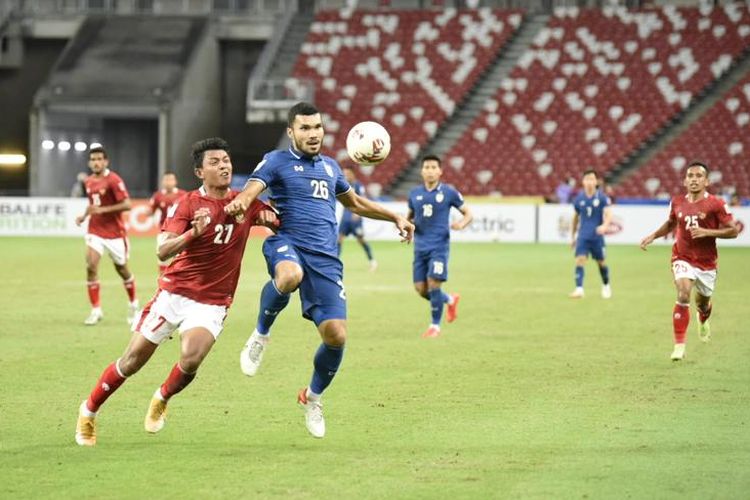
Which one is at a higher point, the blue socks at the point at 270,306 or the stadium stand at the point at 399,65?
the stadium stand at the point at 399,65

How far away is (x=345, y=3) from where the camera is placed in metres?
50.9

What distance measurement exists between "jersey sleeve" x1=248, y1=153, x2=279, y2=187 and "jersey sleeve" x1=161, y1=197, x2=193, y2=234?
0.66m

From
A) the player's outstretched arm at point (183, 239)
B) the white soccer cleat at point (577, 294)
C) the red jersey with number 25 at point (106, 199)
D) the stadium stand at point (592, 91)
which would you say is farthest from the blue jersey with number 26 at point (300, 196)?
the stadium stand at point (592, 91)

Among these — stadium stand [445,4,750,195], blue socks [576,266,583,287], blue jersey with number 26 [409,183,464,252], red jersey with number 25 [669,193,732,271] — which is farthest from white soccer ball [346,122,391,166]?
stadium stand [445,4,750,195]

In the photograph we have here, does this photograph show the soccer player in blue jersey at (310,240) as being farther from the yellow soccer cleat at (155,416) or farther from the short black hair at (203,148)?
the yellow soccer cleat at (155,416)

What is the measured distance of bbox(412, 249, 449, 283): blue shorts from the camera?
16.4 m

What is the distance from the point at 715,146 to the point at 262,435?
118ft

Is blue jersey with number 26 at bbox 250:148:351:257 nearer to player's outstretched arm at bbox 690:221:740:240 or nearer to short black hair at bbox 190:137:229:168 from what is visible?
short black hair at bbox 190:137:229:168

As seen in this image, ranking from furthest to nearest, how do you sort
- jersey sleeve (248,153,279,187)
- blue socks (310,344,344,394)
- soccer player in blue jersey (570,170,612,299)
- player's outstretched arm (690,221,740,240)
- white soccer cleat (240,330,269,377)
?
soccer player in blue jersey (570,170,612,299)
player's outstretched arm (690,221,740,240)
white soccer cleat (240,330,269,377)
blue socks (310,344,344,394)
jersey sleeve (248,153,279,187)

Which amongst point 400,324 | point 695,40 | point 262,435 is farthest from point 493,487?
point 695,40

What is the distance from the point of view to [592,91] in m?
45.7

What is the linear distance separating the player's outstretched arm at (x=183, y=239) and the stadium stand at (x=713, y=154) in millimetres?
34854

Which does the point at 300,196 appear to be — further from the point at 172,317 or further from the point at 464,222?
the point at 464,222

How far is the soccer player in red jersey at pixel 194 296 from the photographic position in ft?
29.3
